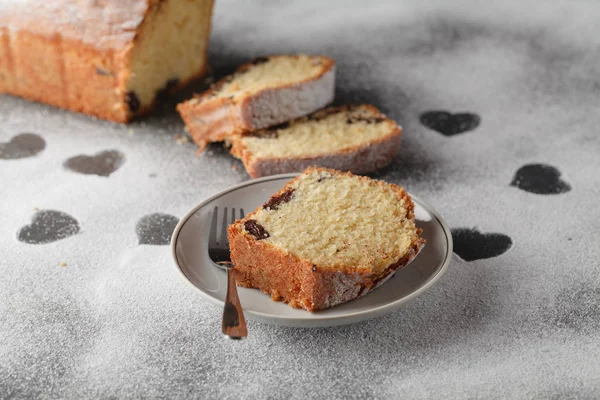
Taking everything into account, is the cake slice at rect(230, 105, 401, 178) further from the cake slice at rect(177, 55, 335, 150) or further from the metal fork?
the metal fork

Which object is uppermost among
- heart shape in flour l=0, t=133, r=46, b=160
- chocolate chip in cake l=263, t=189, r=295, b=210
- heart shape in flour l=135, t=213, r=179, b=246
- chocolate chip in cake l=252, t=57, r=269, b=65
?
chocolate chip in cake l=263, t=189, r=295, b=210

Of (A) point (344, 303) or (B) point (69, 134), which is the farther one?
(B) point (69, 134)

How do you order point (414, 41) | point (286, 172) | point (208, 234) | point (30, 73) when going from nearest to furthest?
point (208, 234), point (286, 172), point (30, 73), point (414, 41)

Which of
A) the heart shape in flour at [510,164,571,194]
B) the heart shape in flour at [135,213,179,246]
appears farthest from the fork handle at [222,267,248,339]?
the heart shape in flour at [510,164,571,194]

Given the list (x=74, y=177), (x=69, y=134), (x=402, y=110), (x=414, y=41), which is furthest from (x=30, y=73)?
(x=414, y=41)

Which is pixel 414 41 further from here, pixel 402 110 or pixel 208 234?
pixel 208 234

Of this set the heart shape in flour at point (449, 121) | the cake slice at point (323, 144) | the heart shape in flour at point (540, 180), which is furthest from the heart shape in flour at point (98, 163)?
the heart shape in flour at point (540, 180)
